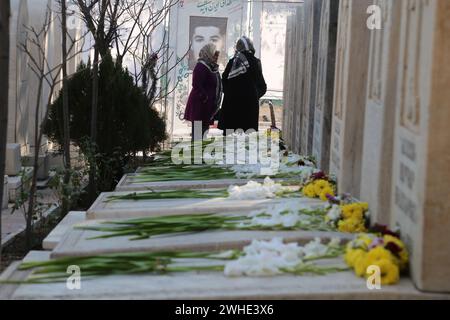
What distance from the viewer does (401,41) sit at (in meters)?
5.01

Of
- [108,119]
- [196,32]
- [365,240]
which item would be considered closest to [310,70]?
[108,119]

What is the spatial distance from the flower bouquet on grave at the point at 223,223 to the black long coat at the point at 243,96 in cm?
757

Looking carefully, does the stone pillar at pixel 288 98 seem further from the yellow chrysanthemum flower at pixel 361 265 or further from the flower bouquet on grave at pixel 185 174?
the yellow chrysanthemum flower at pixel 361 265

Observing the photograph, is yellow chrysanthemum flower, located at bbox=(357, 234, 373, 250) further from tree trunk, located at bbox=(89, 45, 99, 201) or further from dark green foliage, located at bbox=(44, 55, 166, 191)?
dark green foliage, located at bbox=(44, 55, 166, 191)

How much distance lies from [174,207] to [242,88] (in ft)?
23.4

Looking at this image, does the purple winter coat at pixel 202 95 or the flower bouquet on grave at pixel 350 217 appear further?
the purple winter coat at pixel 202 95

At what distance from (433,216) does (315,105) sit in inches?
208

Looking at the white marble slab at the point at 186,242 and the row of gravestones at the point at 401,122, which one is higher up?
the row of gravestones at the point at 401,122

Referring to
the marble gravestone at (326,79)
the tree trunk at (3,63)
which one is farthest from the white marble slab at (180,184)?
the tree trunk at (3,63)

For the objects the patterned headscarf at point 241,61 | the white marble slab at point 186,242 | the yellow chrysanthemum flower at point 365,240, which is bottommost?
the white marble slab at point 186,242

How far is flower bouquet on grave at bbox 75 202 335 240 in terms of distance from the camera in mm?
5398

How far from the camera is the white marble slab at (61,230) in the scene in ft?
19.0
